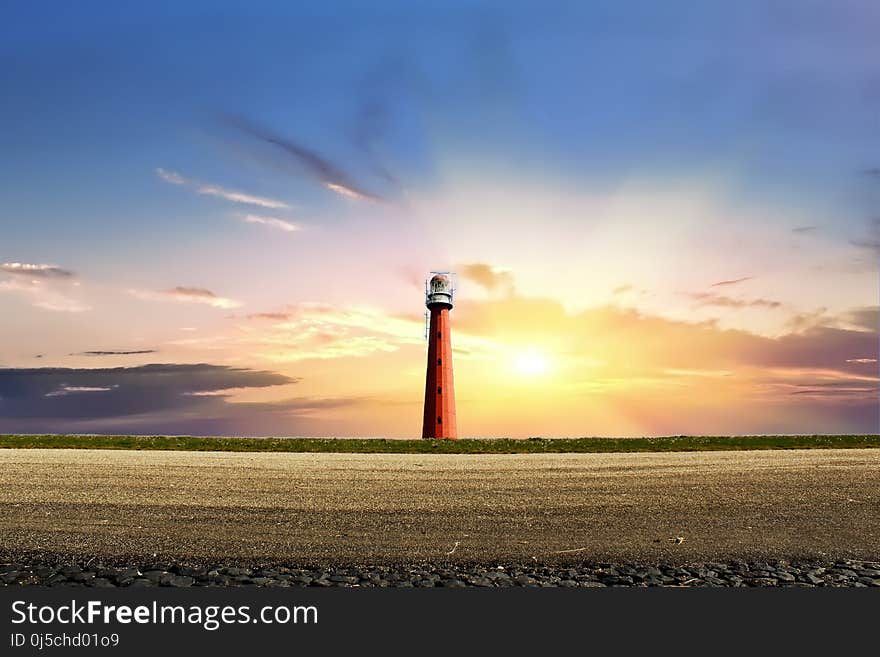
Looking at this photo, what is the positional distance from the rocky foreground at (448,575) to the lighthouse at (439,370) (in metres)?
30.9

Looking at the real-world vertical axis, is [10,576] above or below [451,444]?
below

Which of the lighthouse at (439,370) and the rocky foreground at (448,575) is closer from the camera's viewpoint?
the rocky foreground at (448,575)

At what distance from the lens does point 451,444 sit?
2819 cm

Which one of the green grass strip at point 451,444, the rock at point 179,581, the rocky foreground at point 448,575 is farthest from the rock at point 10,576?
the green grass strip at point 451,444

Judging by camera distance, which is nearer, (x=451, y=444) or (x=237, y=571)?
(x=237, y=571)

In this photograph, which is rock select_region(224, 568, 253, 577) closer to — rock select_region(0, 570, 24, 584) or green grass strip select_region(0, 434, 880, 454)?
rock select_region(0, 570, 24, 584)

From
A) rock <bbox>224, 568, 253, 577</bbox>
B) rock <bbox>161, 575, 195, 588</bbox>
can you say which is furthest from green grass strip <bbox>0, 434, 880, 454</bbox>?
rock <bbox>161, 575, 195, 588</bbox>

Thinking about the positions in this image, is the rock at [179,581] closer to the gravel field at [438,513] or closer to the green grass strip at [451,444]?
the gravel field at [438,513]

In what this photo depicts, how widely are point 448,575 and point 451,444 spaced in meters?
20.0

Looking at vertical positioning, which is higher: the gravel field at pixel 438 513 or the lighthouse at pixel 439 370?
the lighthouse at pixel 439 370

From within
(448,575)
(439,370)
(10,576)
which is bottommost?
(10,576)

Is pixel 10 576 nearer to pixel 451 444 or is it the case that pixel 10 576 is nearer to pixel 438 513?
pixel 438 513

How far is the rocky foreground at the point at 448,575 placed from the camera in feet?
26.2

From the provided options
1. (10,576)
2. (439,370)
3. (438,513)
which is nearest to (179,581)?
(10,576)
